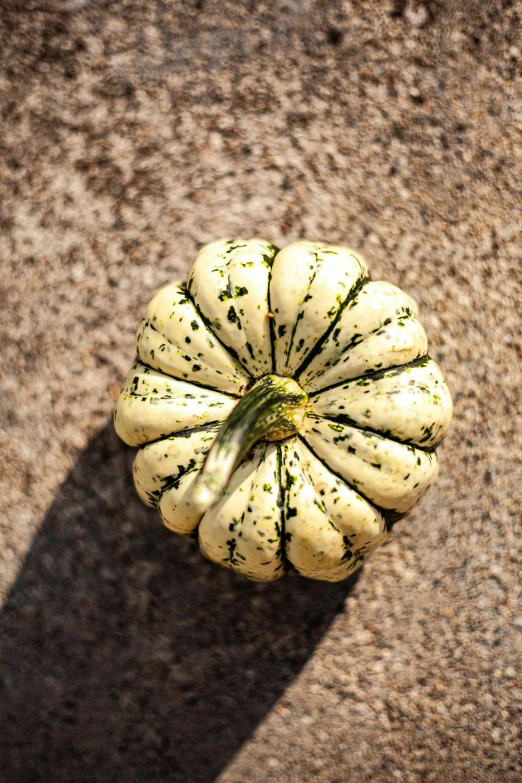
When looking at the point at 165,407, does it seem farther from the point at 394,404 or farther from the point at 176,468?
the point at 394,404

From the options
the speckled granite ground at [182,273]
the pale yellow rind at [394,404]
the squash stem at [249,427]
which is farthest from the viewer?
the speckled granite ground at [182,273]

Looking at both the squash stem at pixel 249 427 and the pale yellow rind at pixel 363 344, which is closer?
the squash stem at pixel 249 427

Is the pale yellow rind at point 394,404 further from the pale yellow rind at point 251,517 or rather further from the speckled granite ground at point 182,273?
the speckled granite ground at point 182,273

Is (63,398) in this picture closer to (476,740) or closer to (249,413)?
(249,413)

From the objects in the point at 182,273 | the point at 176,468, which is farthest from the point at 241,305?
the point at 182,273

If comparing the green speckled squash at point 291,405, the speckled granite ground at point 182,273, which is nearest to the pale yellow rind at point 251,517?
the green speckled squash at point 291,405

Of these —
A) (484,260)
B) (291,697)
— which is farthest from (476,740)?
(484,260)

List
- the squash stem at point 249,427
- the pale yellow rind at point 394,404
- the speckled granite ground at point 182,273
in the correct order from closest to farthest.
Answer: the squash stem at point 249,427
the pale yellow rind at point 394,404
the speckled granite ground at point 182,273

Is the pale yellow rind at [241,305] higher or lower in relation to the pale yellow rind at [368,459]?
higher
